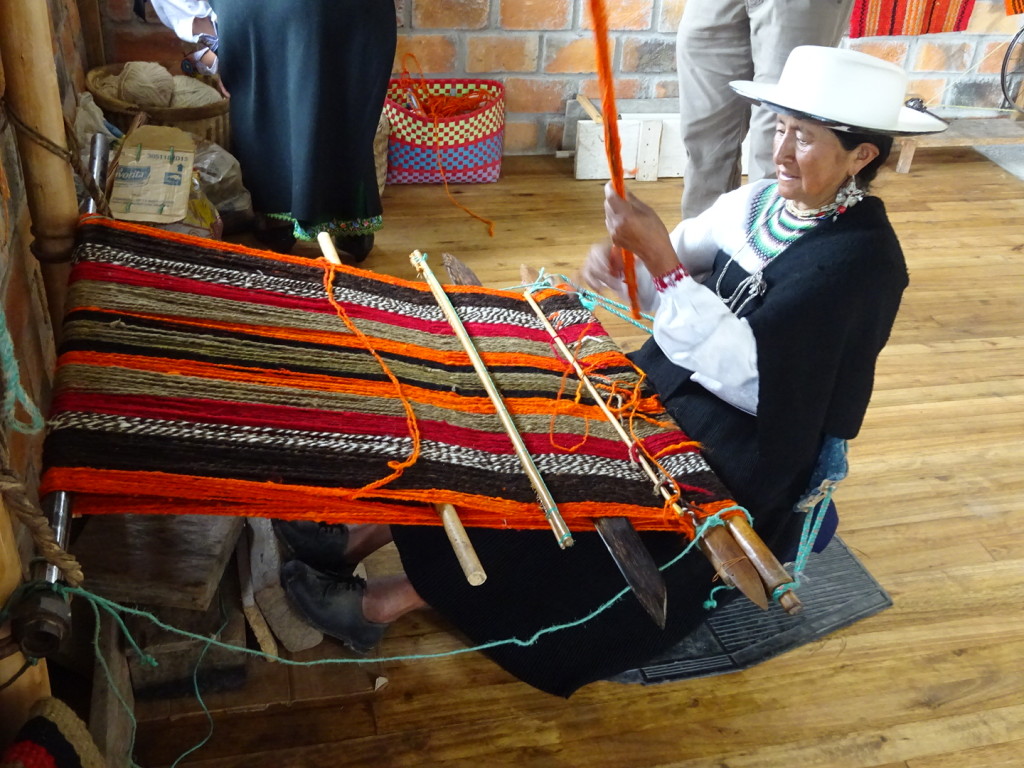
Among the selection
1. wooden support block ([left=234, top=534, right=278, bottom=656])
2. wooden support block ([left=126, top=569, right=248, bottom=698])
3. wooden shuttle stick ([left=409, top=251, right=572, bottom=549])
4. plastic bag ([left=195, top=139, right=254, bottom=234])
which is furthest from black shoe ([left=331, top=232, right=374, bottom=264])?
wooden support block ([left=126, top=569, right=248, bottom=698])

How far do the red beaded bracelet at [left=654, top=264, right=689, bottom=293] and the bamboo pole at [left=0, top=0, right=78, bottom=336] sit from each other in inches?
36.3

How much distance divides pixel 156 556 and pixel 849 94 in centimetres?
132

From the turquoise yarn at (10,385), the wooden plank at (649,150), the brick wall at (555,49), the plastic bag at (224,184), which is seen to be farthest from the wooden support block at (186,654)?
the wooden plank at (649,150)

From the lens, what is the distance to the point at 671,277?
5.20 feet

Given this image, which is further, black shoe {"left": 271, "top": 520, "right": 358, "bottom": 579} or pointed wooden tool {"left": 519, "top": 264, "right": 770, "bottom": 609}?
black shoe {"left": 271, "top": 520, "right": 358, "bottom": 579}

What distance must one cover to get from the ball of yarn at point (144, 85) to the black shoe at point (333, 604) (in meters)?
1.81

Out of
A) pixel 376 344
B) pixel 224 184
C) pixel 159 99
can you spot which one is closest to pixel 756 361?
pixel 376 344

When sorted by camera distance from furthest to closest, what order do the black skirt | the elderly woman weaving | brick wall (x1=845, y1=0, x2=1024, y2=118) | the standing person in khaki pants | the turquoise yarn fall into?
brick wall (x1=845, y1=0, x2=1024, y2=118), the black skirt, the standing person in khaki pants, the elderly woman weaving, the turquoise yarn

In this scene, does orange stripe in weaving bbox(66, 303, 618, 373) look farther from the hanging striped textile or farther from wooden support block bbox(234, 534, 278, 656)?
the hanging striped textile

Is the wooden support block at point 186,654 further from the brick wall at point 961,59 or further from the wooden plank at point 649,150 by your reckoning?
the brick wall at point 961,59

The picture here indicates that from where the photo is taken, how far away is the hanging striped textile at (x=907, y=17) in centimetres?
396

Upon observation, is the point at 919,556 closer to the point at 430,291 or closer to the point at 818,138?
the point at 818,138

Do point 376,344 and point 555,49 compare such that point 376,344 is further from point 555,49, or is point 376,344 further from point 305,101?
point 555,49

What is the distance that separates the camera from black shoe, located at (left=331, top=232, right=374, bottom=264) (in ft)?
10.2
